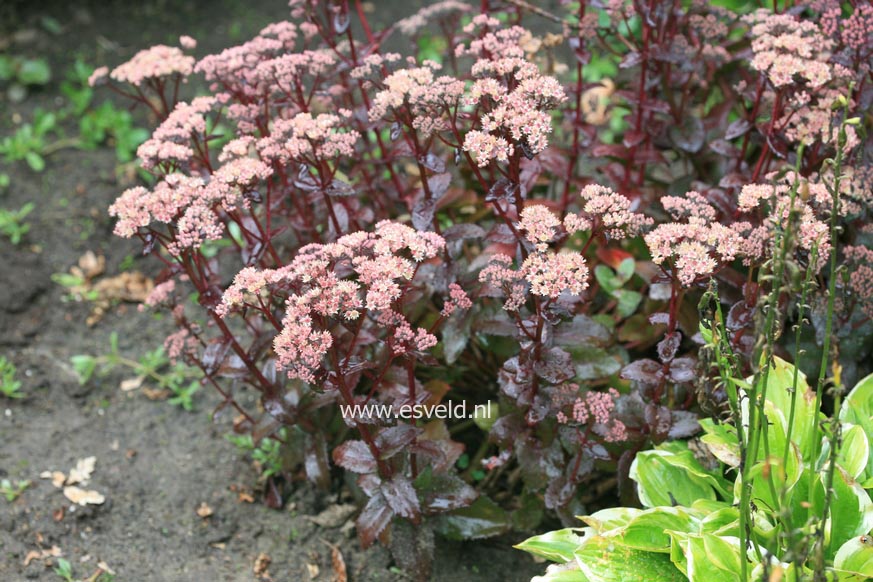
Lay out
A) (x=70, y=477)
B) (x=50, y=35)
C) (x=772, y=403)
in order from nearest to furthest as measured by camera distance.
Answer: (x=772, y=403)
(x=70, y=477)
(x=50, y=35)

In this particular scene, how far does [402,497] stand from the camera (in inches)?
91.9

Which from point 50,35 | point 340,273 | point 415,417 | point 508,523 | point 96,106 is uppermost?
point 50,35

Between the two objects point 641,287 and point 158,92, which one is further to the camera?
point 641,287

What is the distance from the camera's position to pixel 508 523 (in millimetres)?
2572

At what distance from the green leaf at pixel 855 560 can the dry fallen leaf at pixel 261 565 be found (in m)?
1.65

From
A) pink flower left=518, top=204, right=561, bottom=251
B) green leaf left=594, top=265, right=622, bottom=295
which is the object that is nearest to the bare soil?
green leaf left=594, top=265, right=622, bottom=295

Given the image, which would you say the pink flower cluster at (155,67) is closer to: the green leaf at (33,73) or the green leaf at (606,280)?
the green leaf at (606,280)

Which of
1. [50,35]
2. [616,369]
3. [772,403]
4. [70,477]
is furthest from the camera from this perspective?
[50,35]

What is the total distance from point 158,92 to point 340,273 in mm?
920

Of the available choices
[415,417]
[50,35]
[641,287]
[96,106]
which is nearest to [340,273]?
[415,417]

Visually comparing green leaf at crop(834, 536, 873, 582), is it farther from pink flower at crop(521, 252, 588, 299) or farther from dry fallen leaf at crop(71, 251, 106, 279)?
dry fallen leaf at crop(71, 251, 106, 279)

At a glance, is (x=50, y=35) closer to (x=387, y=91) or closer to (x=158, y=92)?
(x=158, y=92)

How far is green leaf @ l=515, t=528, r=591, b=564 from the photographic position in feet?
7.38

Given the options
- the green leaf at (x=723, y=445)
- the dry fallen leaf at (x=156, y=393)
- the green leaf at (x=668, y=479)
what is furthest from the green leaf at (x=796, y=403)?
the dry fallen leaf at (x=156, y=393)
